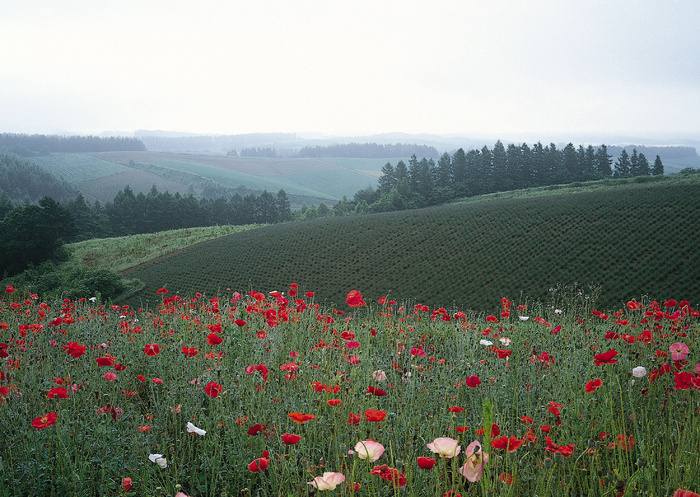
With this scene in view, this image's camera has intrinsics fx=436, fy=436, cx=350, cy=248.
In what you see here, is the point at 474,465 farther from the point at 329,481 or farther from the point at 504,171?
the point at 504,171

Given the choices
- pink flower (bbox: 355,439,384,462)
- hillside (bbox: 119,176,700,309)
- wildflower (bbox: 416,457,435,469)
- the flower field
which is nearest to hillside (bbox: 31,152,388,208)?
hillside (bbox: 119,176,700,309)

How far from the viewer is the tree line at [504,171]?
9125 centimetres

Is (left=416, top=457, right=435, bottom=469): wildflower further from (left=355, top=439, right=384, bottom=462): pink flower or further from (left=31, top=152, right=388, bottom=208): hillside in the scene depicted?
(left=31, top=152, right=388, bottom=208): hillside

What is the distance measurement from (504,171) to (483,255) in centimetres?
6330

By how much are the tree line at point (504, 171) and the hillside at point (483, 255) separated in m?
41.3

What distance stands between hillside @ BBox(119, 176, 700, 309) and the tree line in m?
41.3

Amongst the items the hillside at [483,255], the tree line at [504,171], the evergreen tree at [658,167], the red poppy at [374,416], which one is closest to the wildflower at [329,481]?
the red poppy at [374,416]

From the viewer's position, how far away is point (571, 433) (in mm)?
3326

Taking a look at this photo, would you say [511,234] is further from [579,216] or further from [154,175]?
[154,175]

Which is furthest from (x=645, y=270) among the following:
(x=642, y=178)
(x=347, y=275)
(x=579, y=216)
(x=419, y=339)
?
(x=642, y=178)

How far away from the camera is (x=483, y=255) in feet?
124

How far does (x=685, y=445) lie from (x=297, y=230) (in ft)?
167

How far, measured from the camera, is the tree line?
9125 centimetres

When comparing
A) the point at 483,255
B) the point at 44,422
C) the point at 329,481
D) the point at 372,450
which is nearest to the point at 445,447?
the point at 372,450
